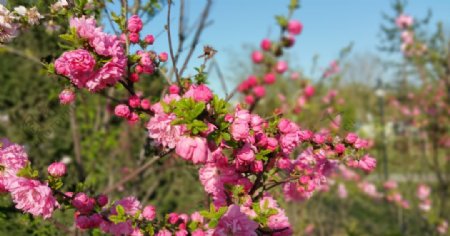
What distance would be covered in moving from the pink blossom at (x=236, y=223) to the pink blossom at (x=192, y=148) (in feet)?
0.84

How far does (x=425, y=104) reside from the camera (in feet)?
26.6

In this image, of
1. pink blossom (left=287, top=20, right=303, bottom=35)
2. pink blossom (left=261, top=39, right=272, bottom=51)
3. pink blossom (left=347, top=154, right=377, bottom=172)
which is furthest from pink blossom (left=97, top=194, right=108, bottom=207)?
pink blossom (left=261, top=39, right=272, bottom=51)

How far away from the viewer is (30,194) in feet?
4.68

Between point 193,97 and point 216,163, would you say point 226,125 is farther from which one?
point 216,163

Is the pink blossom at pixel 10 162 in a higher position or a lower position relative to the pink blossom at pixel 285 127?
lower

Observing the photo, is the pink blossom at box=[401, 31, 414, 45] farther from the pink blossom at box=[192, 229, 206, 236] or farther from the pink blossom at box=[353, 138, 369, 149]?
the pink blossom at box=[192, 229, 206, 236]

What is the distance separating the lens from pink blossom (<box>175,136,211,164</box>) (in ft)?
4.03

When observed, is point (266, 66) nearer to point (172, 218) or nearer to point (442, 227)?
point (442, 227)

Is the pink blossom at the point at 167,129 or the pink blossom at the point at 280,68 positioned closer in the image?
the pink blossom at the point at 167,129

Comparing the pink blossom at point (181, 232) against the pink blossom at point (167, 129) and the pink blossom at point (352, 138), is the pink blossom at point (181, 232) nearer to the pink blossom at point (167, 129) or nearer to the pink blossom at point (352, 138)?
the pink blossom at point (167, 129)

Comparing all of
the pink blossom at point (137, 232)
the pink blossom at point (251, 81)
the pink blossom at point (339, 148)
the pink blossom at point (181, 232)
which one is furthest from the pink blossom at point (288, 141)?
the pink blossom at point (251, 81)

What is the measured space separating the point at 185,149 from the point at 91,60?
46cm

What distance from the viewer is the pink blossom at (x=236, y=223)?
140cm

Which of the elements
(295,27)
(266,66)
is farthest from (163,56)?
(266,66)
